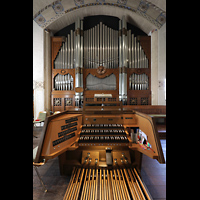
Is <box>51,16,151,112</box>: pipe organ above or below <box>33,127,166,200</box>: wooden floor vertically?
above

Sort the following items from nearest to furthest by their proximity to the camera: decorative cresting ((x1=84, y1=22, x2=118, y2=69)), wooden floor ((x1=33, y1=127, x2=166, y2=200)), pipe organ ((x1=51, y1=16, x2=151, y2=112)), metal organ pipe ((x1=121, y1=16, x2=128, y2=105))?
wooden floor ((x1=33, y1=127, x2=166, y2=200)), metal organ pipe ((x1=121, y1=16, x2=128, y2=105)), pipe organ ((x1=51, y1=16, x2=151, y2=112)), decorative cresting ((x1=84, y1=22, x2=118, y2=69))

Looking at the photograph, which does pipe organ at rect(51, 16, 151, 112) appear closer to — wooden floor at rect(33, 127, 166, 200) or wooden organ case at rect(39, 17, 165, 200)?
wooden organ case at rect(39, 17, 165, 200)

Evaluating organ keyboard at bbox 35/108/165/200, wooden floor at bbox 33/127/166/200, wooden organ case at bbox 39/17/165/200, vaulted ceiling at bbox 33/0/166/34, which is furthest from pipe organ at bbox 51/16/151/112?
wooden floor at bbox 33/127/166/200

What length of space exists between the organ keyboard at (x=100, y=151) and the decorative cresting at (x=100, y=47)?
4281 mm

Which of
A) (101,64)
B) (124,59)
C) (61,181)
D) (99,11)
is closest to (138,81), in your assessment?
(124,59)

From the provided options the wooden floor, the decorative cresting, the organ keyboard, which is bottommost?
the wooden floor

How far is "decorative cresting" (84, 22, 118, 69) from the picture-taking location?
605 centimetres

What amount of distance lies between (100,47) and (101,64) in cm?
98

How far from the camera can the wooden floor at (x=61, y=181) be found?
167cm

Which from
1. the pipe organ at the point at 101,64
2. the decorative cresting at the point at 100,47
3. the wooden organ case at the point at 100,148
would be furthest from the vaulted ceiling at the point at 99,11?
the wooden organ case at the point at 100,148

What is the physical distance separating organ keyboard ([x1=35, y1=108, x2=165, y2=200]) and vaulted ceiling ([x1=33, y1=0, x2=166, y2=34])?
550 cm

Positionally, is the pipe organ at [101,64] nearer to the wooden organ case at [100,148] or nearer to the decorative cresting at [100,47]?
the decorative cresting at [100,47]

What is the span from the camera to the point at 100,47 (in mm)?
6117
